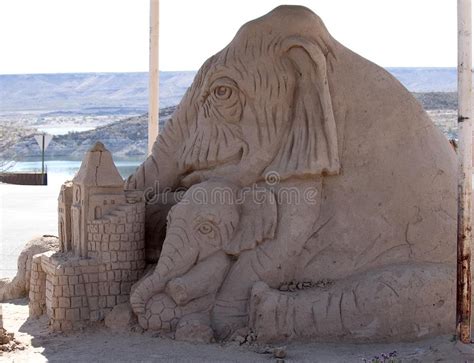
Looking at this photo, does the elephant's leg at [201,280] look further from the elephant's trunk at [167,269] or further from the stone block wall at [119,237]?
the stone block wall at [119,237]

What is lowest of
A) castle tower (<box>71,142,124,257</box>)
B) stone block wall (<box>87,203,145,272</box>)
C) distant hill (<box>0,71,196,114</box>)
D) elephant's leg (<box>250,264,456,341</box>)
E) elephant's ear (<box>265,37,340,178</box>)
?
elephant's leg (<box>250,264,456,341</box>)

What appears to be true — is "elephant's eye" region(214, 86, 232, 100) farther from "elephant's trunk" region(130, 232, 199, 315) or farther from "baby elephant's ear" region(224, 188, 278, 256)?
"elephant's trunk" region(130, 232, 199, 315)

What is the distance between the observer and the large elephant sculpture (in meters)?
6.13


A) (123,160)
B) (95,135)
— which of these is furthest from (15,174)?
(95,135)

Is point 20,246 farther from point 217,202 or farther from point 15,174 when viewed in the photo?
point 15,174

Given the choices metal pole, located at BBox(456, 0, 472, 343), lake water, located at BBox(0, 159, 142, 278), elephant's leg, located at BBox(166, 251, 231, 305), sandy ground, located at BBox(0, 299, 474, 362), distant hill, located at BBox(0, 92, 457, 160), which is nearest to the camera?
metal pole, located at BBox(456, 0, 472, 343)

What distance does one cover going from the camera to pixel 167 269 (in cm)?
642

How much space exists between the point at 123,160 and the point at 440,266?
25.7 metres

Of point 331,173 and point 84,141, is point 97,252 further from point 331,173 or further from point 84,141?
point 84,141

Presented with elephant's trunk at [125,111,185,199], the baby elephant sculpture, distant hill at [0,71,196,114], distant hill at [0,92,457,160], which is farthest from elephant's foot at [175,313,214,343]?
distant hill at [0,71,196,114]

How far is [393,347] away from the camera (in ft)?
19.5

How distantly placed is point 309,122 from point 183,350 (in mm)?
2009

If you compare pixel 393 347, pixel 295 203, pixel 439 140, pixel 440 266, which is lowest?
pixel 393 347

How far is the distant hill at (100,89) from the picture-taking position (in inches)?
2163
